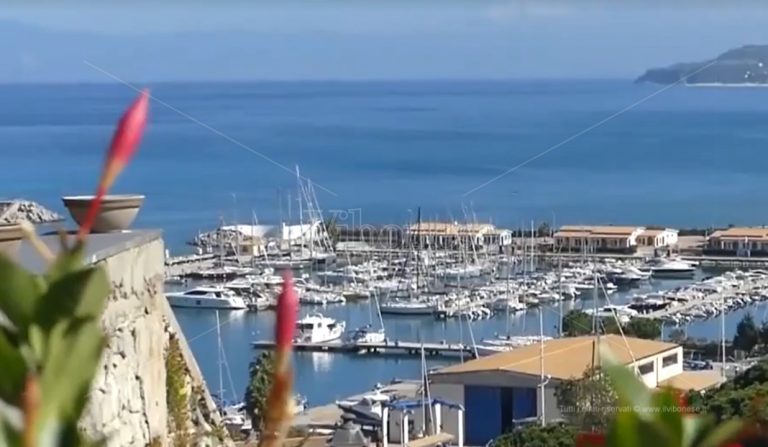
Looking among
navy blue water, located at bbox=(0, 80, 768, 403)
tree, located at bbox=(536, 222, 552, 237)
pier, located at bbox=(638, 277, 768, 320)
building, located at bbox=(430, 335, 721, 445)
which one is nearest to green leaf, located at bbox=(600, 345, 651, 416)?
building, located at bbox=(430, 335, 721, 445)

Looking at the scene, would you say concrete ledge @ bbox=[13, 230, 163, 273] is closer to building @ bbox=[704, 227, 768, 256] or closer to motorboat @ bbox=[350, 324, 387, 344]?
motorboat @ bbox=[350, 324, 387, 344]

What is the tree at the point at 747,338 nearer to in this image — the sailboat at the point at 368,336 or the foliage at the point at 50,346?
the sailboat at the point at 368,336

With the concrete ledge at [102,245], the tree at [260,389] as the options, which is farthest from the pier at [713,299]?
the concrete ledge at [102,245]

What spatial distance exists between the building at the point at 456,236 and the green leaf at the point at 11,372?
2898 centimetres

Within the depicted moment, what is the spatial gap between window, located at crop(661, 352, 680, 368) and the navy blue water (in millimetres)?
5229

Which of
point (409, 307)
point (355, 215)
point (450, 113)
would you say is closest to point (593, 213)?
point (355, 215)

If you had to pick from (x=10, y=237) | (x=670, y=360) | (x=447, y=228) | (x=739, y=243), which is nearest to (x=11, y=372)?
(x=10, y=237)

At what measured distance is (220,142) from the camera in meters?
60.8

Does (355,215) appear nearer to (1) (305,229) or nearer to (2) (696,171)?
(1) (305,229)

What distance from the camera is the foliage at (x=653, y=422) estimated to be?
0.42 meters

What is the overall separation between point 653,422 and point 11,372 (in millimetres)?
191

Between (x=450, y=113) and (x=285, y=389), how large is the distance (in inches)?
3239

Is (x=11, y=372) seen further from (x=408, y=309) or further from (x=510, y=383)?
(x=408, y=309)

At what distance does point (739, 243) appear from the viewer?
30.9 meters
